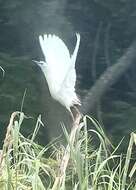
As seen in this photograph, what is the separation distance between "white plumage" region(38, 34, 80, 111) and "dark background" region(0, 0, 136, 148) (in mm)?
492

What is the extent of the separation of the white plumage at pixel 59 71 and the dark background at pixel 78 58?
49 centimetres

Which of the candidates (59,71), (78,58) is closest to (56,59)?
(59,71)

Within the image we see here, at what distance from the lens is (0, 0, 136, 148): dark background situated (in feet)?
8.47

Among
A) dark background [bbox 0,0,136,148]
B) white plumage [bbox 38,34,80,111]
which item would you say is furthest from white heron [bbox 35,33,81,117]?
dark background [bbox 0,0,136,148]

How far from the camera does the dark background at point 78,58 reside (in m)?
2.58

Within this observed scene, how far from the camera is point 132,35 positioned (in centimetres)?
260

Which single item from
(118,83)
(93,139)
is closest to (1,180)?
(93,139)

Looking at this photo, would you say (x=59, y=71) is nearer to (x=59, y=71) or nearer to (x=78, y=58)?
(x=59, y=71)

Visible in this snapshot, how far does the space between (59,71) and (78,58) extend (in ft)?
1.96

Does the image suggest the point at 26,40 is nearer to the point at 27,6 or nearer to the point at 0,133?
the point at 27,6

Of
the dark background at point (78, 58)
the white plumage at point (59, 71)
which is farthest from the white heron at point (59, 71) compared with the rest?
the dark background at point (78, 58)

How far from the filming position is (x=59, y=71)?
202cm

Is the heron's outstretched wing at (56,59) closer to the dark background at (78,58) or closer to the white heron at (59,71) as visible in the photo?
the white heron at (59,71)

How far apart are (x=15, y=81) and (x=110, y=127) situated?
478 mm
